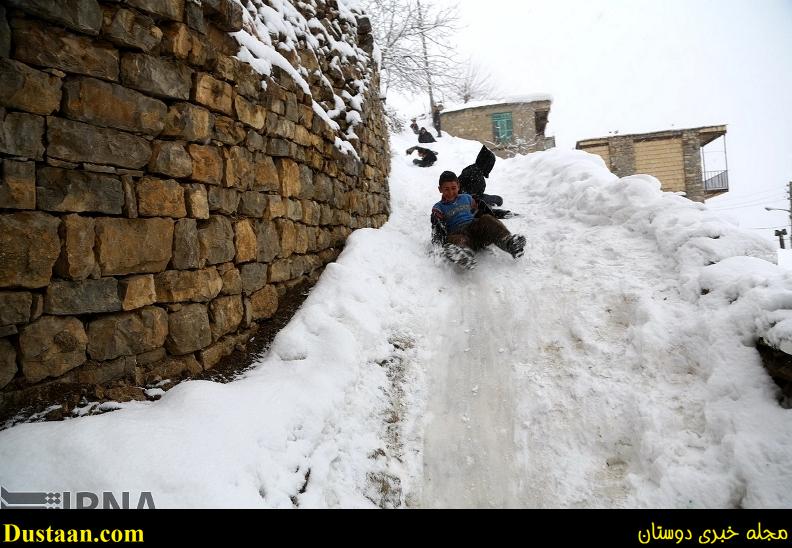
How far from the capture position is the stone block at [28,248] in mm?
1482

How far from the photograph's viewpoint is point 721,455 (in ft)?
5.71

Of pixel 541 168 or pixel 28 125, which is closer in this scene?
pixel 28 125

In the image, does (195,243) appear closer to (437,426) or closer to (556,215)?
(437,426)

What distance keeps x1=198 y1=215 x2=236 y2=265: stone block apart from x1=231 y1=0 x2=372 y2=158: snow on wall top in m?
1.17

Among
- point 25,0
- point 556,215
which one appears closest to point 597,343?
point 556,215

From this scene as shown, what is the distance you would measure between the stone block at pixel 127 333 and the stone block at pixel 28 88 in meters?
0.98

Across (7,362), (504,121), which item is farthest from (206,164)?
(504,121)

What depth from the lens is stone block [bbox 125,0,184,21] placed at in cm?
185

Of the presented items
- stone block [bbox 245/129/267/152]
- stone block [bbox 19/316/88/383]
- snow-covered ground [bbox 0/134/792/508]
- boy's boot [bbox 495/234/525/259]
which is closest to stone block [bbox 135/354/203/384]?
snow-covered ground [bbox 0/134/792/508]

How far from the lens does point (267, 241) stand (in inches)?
107

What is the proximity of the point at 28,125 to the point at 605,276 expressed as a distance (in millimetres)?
3930

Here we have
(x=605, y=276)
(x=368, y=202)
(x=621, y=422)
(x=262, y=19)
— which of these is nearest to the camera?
(x=621, y=422)

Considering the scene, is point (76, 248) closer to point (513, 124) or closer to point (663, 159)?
point (663, 159)

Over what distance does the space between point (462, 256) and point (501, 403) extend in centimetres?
181
